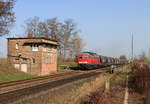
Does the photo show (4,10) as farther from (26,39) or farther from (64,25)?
(64,25)

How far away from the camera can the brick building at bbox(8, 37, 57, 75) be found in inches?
1475

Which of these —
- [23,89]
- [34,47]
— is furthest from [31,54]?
[23,89]

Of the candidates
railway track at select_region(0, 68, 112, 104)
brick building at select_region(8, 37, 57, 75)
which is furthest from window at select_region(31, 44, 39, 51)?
railway track at select_region(0, 68, 112, 104)

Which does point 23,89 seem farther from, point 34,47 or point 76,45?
point 76,45

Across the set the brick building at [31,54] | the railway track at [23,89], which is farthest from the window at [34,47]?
the railway track at [23,89]

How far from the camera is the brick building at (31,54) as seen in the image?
3747cm

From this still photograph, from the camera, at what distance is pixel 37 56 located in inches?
1507

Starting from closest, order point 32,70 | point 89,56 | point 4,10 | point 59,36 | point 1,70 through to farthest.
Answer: point 1,70 → point 4,10 → point 32,70 → point 89,56 → point 59,36

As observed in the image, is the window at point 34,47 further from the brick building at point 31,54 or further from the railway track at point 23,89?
the railway track at point 23,89

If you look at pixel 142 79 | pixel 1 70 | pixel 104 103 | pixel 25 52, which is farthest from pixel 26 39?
pixel 104 103

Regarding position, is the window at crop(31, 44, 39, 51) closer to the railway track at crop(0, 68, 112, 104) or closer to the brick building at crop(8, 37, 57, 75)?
the brick building at crop(8, 37, 57, 75)

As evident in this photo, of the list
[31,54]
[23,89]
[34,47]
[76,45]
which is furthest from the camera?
[76,45]

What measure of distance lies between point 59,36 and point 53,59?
3000 cm

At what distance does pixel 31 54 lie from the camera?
38875 millimetres
